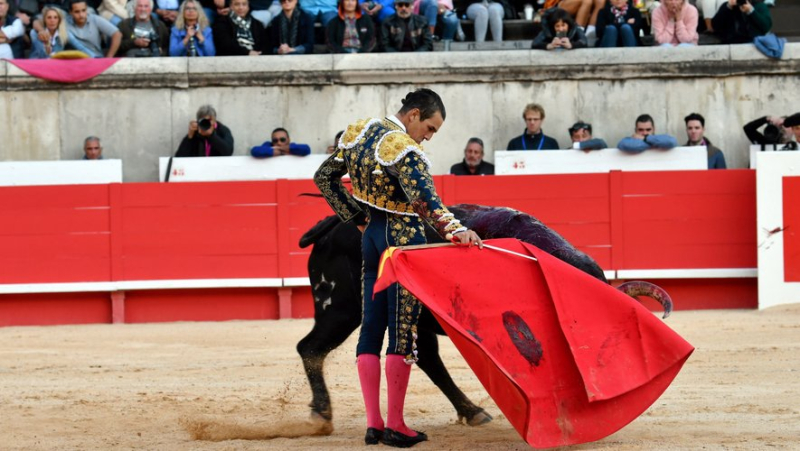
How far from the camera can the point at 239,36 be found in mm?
9453

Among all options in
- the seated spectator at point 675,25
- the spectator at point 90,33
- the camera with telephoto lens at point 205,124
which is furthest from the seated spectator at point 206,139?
the seated spectator at point 675,25

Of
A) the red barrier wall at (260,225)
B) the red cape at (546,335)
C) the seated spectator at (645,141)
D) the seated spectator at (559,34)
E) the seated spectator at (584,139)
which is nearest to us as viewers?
the red cape at (546,335)

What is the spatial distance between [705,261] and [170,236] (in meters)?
3.60

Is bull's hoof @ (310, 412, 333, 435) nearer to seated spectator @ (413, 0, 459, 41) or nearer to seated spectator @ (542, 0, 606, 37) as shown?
seated spectator @ (413, 0, 459, 41)

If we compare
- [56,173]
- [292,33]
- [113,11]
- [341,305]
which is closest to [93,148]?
[56,173]

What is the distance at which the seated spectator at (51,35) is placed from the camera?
30.1 ft

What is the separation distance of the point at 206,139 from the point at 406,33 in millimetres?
1817

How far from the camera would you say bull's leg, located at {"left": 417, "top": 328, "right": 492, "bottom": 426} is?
4.22m

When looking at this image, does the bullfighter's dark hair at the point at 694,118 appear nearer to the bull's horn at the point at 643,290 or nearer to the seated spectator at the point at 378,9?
the seated spectator at the point at 378,9

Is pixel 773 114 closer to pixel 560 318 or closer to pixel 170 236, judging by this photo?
pixel 170 236

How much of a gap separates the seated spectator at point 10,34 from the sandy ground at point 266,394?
2727 mm

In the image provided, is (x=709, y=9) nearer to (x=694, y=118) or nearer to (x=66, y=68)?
(x=694, y=118)

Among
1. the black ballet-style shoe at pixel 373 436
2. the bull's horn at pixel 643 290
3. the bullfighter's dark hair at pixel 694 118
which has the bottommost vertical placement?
the black ballet-style shoe at pixel 373 436

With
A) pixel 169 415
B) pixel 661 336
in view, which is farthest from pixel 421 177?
pixel 169 415
